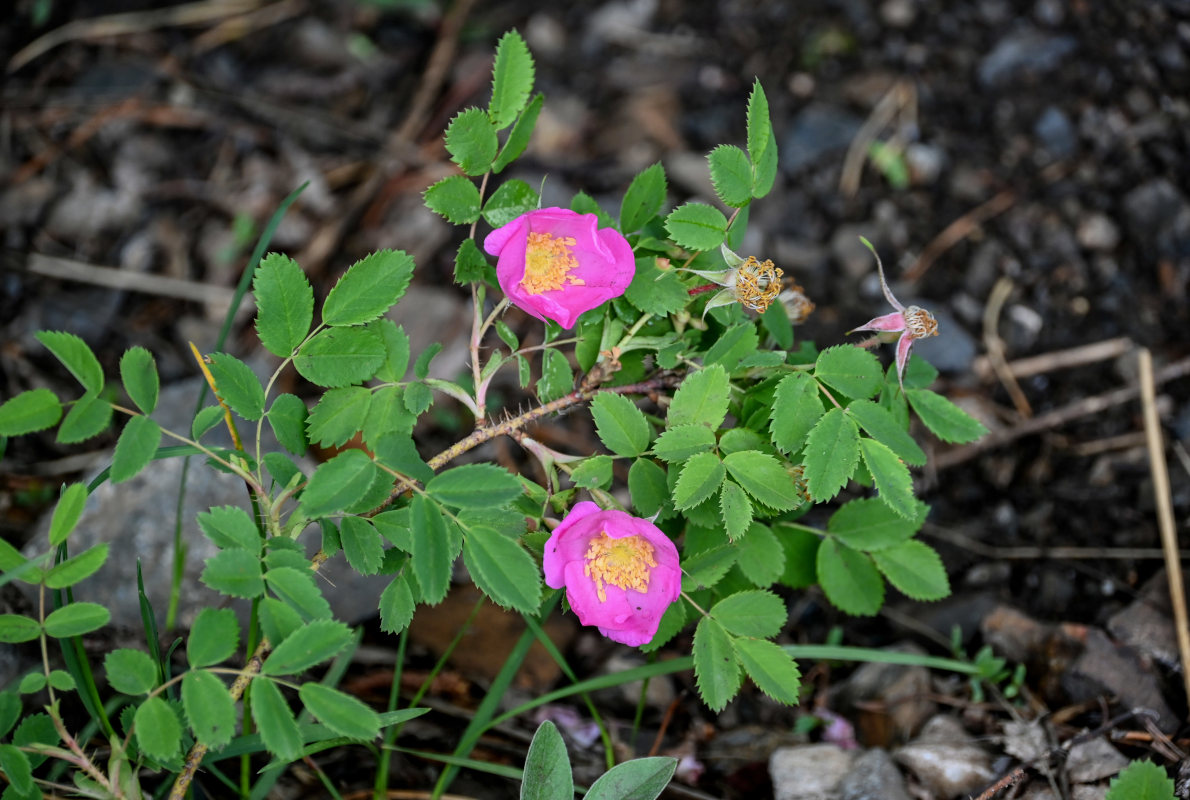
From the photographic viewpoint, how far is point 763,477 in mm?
1332

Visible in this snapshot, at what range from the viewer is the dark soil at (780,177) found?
2416mm

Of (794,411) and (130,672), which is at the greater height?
(794,411)

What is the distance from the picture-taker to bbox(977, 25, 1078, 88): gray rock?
299 centimetres

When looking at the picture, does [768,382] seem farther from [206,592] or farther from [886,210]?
[886,210]

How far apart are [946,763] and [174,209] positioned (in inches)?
111

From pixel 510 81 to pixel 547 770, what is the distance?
1069 mm

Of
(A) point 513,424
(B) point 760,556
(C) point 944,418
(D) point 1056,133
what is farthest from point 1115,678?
(D) point 1056,133

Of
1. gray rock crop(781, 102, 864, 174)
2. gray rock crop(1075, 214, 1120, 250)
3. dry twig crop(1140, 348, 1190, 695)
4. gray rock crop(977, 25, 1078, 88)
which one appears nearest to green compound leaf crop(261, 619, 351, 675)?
dry twig crop(1140, 348, 1190, 695)

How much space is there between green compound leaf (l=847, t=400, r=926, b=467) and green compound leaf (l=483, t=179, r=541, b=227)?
0.59m

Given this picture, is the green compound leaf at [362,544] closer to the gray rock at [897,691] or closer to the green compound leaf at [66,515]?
the green compound leaf at [66,515]

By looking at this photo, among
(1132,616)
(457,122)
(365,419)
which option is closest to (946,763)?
(1132,616)

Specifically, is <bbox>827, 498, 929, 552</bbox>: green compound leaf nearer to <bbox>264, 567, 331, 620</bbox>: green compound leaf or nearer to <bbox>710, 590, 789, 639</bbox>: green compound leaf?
<bbox>710, 590, 789, 639</bbox>: green compound leaf

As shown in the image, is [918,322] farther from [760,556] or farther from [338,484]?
[338,484]

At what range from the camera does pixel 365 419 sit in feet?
4.64
